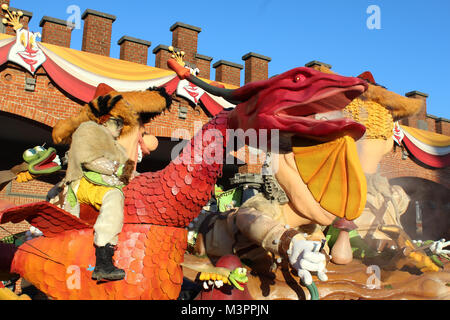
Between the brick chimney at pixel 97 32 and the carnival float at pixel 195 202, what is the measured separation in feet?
16.8

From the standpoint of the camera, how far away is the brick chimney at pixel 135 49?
7816mm

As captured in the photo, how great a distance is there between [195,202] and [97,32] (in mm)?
6014

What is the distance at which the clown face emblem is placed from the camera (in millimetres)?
6211

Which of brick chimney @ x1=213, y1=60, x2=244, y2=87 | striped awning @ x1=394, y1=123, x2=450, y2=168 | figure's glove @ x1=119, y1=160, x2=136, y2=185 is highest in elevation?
brick chimney @ x1=213, y1=60, x2=244, y2=87

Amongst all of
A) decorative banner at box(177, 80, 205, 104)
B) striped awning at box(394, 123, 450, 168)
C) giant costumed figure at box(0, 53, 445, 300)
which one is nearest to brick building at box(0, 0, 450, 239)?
decorative banner at box(177, 80, 205, 104)

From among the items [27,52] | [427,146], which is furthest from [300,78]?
[427,146]

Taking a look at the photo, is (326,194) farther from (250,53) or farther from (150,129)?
(250,53)

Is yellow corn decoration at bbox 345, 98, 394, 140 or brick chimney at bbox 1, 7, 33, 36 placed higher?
brick chimney at bbox 1, 7, 33, 36

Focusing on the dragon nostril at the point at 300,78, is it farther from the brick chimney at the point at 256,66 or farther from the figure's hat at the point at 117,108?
the brick chimney at the point at 256,66

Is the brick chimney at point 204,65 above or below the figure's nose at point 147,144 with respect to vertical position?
above

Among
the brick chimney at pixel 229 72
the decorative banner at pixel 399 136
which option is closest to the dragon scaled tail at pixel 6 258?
the brick chimney at pixel 229 72

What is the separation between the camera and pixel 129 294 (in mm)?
2225

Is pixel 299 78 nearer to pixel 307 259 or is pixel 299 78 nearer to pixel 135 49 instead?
pixel 307 259

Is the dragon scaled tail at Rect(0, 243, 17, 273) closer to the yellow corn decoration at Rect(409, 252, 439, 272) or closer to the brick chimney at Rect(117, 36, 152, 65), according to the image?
the yellow corn decoration at Rect(409, 252, 439, 272)
